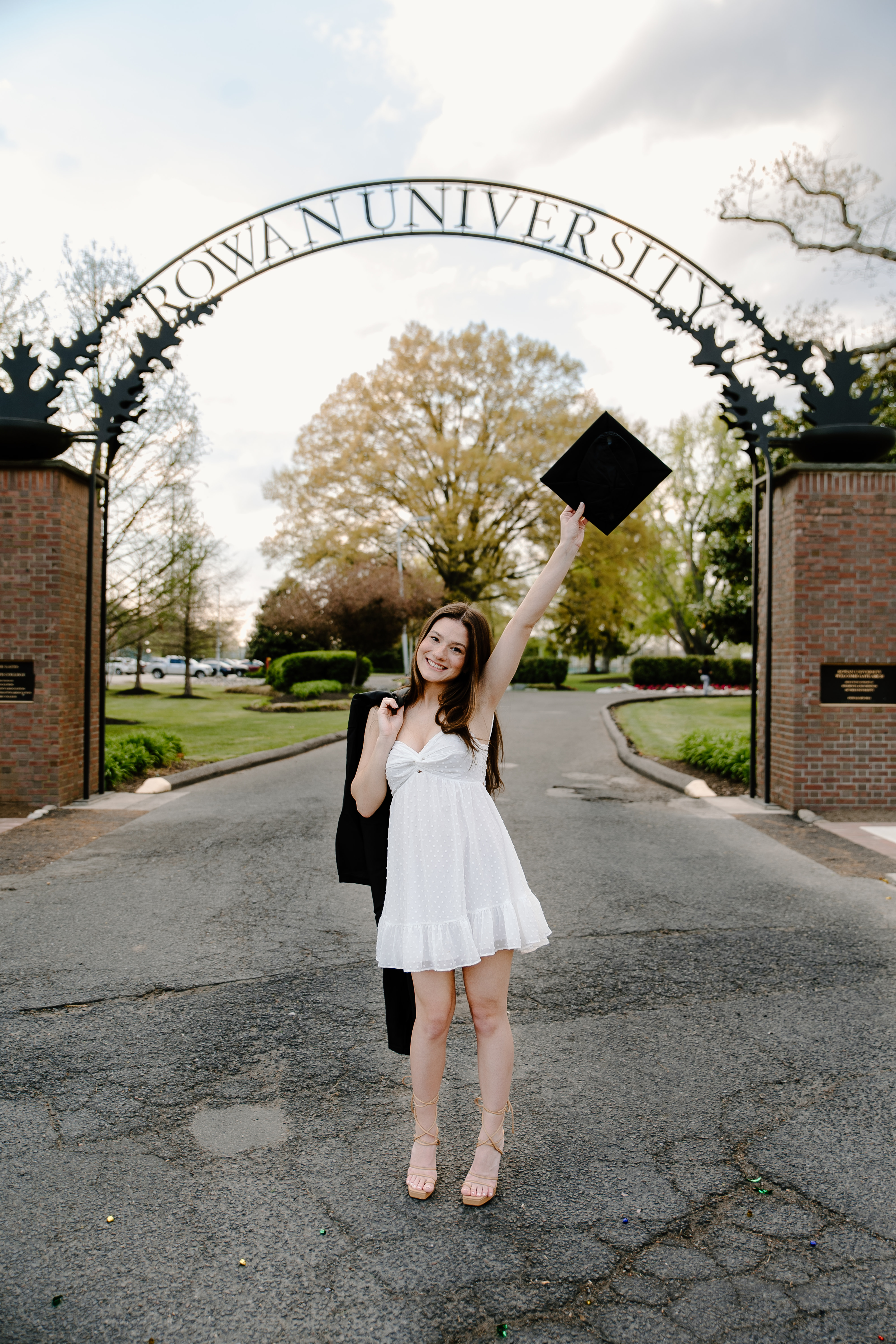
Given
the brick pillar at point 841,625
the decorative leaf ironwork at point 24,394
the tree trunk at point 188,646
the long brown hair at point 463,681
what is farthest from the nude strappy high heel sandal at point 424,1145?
the tree trunk at point 188,646

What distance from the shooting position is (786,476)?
846cm

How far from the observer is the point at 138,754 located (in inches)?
410

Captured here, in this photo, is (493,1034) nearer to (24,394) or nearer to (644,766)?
(24,394)

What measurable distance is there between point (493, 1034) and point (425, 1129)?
1.09 feet

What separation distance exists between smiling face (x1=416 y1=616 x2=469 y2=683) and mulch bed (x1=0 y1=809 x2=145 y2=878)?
4.57 m

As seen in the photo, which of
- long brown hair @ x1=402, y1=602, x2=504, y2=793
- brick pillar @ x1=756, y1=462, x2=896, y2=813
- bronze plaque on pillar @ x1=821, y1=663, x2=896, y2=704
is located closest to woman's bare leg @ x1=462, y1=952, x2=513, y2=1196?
long brown hair @ x1=402, y1=602, x2=504, y2=793

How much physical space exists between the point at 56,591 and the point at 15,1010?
5364 mm

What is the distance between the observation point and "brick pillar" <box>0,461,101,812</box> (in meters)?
8.06

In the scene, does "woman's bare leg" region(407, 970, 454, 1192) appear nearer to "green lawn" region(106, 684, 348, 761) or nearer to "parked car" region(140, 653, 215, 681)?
"green lawn" region(106, 684, 348, 761)

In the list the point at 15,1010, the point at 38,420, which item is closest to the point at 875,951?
the point at 15,1010

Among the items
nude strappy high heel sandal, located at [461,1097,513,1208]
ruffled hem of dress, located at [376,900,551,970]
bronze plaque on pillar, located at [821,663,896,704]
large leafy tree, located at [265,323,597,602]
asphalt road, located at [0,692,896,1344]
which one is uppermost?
large leafy tree, located at [265,323,597,602]

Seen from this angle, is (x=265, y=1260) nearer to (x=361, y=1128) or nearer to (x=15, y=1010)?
(x=361, y=1128)

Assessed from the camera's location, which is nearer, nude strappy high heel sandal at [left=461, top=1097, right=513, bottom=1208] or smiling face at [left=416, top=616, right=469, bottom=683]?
nude strappy high heel sandal at [left=461, top=1097, right=513, bottom=1208]

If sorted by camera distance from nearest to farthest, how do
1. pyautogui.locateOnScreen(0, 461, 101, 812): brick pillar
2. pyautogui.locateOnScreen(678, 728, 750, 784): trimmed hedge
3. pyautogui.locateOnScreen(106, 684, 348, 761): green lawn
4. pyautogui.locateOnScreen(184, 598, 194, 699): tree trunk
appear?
pyautogui.locateOnScreen(0, 461, 101, 812): brick pillar, pyautogui.locateOnScreen(678, 728, 750, 784): trimmed hedge, pyautogui.locateOnScreen(106, 684, 348, 761): green lawn, pyautogui.locateOnScreen(184, 598, 194, 699): tree trunk
